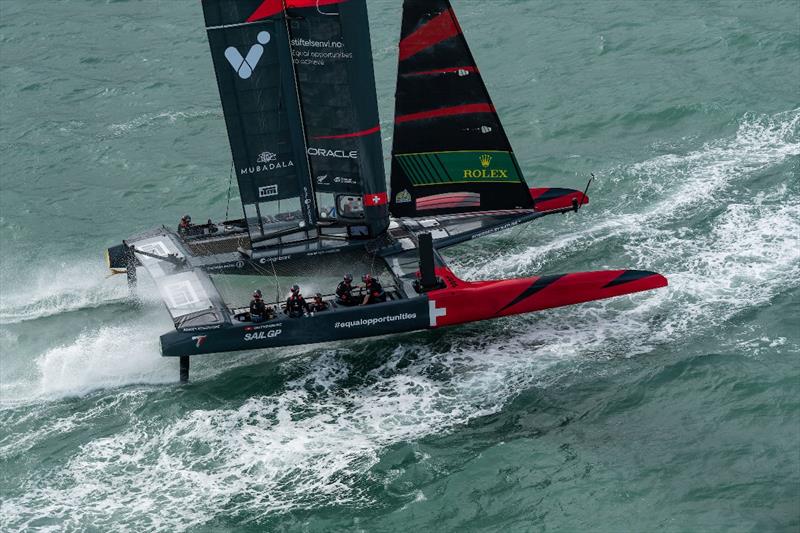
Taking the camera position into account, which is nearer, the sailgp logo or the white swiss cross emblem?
the white swiss cross emblem

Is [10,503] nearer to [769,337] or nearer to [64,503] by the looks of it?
[64,503]

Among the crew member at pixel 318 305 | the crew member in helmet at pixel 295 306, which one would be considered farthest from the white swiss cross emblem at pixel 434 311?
the crew member in helmet at pixel 295 306

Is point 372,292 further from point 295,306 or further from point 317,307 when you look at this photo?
point 295,306

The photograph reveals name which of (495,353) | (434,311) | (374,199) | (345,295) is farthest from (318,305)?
(495,353)

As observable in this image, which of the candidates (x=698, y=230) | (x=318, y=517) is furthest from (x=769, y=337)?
(x=318, y=517)

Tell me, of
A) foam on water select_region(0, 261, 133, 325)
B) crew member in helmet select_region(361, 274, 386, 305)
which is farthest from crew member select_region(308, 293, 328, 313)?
foam on water select_region(0, 261, 133, 325)

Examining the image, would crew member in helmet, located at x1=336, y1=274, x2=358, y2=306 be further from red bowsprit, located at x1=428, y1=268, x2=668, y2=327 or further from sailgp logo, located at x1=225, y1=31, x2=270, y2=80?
sailgp logo, located at x1=225, y1=31, x2=270, y2=80
